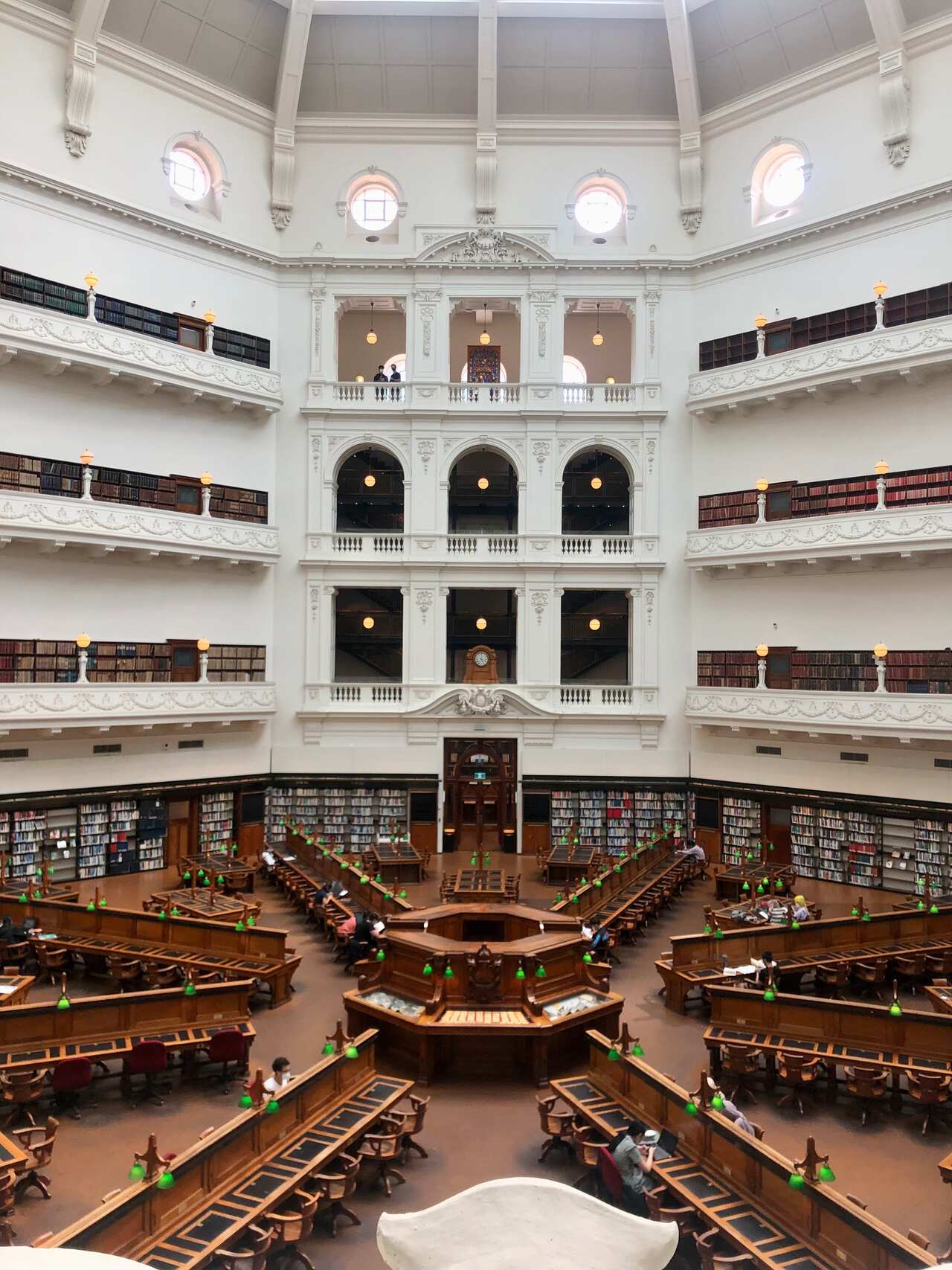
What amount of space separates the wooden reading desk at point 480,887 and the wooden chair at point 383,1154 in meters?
7.18

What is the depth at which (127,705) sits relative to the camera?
1836 cm

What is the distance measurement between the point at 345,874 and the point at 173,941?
3850 mm

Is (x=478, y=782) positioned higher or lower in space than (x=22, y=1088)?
higher

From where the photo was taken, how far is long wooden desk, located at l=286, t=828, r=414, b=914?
1440 centimetres

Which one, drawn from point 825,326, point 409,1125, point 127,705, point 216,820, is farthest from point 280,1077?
point 825,326

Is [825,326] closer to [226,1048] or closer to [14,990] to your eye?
[226,1048]

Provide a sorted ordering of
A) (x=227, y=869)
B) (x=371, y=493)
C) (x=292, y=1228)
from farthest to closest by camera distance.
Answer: (x=371, y=493), (x=227, y=869), (x=292, y=1228)

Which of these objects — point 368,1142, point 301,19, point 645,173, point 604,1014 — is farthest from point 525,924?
point 301,19

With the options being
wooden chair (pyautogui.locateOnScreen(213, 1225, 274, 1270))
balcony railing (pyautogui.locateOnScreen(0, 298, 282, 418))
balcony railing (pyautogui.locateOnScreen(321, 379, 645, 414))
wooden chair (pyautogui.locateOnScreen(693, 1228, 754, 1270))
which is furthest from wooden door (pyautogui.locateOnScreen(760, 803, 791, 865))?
wooden chair (pyautogui.locateOnScreen(213, 1225, 274, 1270))

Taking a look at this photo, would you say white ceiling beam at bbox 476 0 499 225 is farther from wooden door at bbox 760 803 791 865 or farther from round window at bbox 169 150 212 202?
wooden door at bbox 760 803 791 865

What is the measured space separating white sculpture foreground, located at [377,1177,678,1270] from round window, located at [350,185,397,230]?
22661mm

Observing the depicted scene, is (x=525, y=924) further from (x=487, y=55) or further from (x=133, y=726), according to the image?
(x=487, y=55)

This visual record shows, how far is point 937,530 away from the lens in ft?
57.3

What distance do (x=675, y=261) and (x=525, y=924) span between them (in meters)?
15.9
